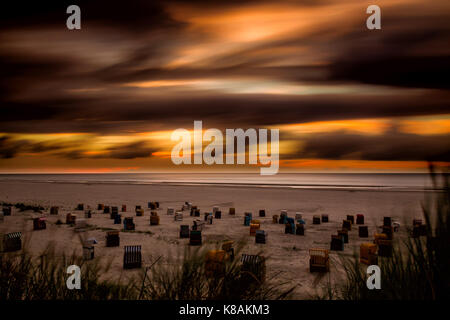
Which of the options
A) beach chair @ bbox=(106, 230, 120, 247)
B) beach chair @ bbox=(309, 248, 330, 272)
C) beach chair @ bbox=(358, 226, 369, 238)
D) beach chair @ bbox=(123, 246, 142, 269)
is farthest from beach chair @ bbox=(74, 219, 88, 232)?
beach chair @ bbox=(358, 226, 369, 238)

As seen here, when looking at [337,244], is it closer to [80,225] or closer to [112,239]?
[112,239]

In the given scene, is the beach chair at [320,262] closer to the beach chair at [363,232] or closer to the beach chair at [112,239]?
the beach chair at [363,232]

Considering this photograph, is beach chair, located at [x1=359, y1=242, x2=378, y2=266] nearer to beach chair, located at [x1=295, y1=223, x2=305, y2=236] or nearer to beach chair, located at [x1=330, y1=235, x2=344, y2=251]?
beach chair, located at [x1=330, y1=235, x2=344, y2=251]

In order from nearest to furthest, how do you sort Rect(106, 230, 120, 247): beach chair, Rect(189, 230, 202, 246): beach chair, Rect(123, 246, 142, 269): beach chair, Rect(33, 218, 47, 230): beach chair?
Rect(123, 246, 142, 269): beach chair → Rect(189, 230, 202, 246): beach chair → Rect(106, 230, 120, 247): beach chair → Rect(33, 218, 47, 230): beach chair

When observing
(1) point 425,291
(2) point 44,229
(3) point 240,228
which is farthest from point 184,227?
(1) point 425,291

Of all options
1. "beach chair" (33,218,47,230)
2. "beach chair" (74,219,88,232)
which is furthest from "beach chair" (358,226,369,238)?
"beach chair" (33,218,47,230)

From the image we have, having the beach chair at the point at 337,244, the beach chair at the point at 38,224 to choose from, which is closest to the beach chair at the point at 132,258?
the beach chair at the point at 337,244

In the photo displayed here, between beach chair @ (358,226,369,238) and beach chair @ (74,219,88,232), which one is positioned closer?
beach chair @ (358,226,369,238)

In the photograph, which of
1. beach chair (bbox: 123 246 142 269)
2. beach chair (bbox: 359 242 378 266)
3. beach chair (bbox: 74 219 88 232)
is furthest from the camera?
beach chair (bbox: 74 219 88 232)

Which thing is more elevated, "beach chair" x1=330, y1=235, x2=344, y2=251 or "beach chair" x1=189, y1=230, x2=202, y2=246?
"beach chair" x1=189, y1=230, x2=202, y2=246

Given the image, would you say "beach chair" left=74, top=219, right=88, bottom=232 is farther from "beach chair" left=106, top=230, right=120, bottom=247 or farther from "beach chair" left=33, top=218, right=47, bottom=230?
"beach chair" left=106, top=230, right=120, bottom=247

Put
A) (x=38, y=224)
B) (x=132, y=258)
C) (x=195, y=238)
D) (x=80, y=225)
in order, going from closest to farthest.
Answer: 1. (x=132, y=258)
2. (x=195, y=238)
3. (x=38, y=224)
4. (x=80, y=225)

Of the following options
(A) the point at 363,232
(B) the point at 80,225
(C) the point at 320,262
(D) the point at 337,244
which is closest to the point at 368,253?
(C) the point at 320,262
